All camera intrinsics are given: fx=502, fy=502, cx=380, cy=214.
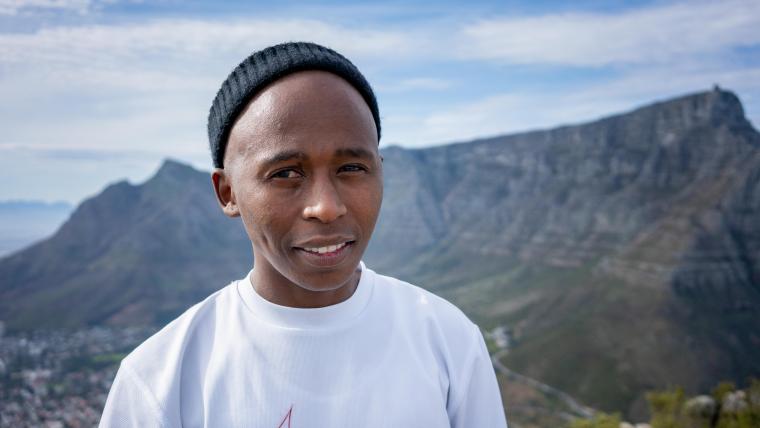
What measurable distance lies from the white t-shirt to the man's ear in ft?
1.47

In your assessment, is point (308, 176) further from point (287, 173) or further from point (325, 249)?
point (325, 249)

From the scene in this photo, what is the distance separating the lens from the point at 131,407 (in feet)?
8.30

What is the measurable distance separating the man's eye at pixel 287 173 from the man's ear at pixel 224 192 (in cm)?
48

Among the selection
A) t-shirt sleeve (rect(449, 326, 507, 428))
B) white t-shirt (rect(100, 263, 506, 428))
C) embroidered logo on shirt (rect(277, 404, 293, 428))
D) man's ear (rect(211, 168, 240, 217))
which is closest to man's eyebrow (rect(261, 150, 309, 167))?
man's ear (rect(211, 168, 240, 217))

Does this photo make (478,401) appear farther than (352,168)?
Yes

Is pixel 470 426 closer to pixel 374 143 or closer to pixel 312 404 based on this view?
pixel 312 404

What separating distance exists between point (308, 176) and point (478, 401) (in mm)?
1568

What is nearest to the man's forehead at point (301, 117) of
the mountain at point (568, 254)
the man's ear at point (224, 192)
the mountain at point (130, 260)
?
the man's ear at point (224, 192)

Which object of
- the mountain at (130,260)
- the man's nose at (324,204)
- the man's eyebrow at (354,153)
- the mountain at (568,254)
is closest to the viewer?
the man's nose at (324,204)

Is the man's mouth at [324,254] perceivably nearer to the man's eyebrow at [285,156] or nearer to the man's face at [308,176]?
the man's face at [308,176]

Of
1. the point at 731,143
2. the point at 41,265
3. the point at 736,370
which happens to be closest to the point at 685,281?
the point at 736,370

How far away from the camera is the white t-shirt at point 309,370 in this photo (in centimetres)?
254

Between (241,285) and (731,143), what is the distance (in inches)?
4413

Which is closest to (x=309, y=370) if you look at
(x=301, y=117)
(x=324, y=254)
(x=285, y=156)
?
(x=324, y=254)
